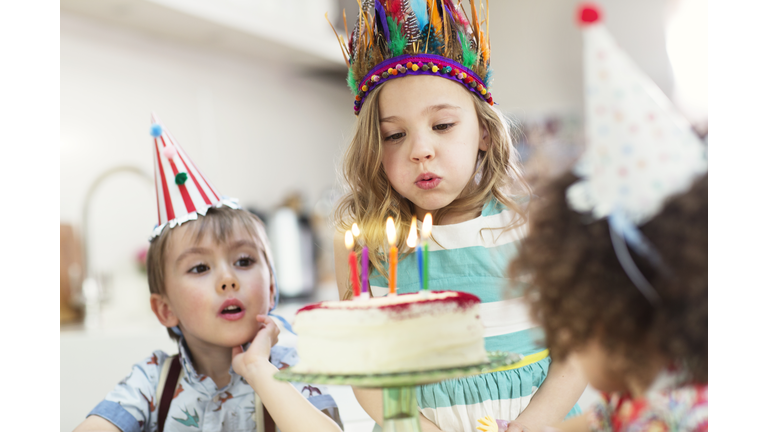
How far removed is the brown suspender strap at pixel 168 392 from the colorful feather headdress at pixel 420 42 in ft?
1.89

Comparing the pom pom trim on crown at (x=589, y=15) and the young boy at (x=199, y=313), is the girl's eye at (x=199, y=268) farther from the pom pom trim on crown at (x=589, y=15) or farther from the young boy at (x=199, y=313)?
the pom pom trim on crown at (x=589, y=15)

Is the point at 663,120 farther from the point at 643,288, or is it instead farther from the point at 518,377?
the point at 518,377

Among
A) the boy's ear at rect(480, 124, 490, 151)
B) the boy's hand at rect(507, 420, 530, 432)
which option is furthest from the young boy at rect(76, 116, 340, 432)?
the boy's ear at rect(480, 124, 490, 151)

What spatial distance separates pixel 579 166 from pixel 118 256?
1.93 meters

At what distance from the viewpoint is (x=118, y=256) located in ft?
6.65

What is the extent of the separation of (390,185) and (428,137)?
15 centimetres

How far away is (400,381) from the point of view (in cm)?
47

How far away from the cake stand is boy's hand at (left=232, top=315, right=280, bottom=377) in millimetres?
267

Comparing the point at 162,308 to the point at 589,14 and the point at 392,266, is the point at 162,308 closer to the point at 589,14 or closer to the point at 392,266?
the point at 392,266

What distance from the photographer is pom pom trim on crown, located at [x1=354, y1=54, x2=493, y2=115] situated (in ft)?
2.75

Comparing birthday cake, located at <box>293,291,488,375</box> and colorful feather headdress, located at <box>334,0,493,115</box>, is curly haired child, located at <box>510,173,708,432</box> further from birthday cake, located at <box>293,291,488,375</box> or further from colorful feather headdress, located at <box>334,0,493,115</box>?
colorful feather headdress, located at <box>334,0,493,115</box>

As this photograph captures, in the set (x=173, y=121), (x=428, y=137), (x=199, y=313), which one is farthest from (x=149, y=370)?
(x=173, y=121)
